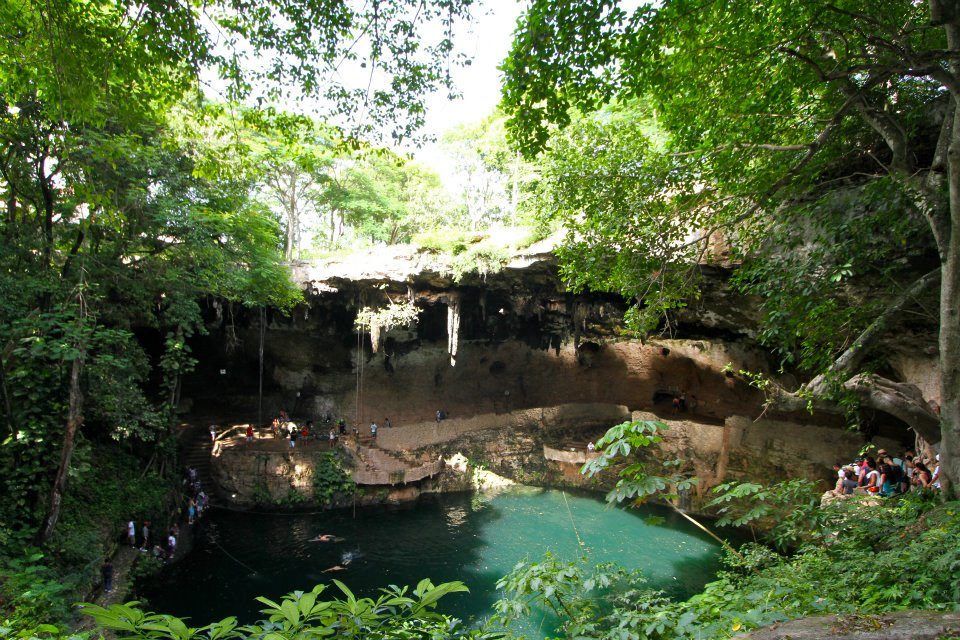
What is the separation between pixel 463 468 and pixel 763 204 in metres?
13.3

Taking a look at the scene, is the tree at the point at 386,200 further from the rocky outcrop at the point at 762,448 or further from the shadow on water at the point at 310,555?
the rocky outcrop at the point at 762,448

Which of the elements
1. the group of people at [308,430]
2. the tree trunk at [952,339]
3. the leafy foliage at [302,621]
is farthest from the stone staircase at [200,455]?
the tree trunk at [952,339]

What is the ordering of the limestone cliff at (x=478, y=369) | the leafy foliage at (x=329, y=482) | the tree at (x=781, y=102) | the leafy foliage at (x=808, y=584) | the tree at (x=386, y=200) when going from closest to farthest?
1. the leafy foliage at (x=808, y=584)
2. the tree at (x=781, y=102)
3. the leafy foliage at (x=329, y=482)
4. the limestone cliff at (x=478, y=369)
5. the tree at (x=386, y=200)

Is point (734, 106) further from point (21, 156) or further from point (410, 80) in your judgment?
point (21, 156)

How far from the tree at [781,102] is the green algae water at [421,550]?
18.7ft

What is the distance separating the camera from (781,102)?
5527 millimetres

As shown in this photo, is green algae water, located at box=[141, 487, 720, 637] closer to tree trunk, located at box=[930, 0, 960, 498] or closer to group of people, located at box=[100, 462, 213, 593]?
group of people, located at box=[100, 462, 213, 593]

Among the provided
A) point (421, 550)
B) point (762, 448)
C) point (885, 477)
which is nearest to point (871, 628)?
point (885, 477)

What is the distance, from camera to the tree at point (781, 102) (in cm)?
401

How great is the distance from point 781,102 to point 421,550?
1139 cm

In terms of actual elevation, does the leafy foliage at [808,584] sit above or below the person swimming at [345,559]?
above

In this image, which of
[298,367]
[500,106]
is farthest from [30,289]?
[298,367]

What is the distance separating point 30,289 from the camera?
752cm

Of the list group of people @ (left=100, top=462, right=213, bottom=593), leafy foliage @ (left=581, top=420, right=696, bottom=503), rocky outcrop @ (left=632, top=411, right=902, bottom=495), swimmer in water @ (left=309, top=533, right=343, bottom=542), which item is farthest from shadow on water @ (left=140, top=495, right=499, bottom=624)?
leafy foliage @ (left=581, top=420, right=696, bottom=503)
